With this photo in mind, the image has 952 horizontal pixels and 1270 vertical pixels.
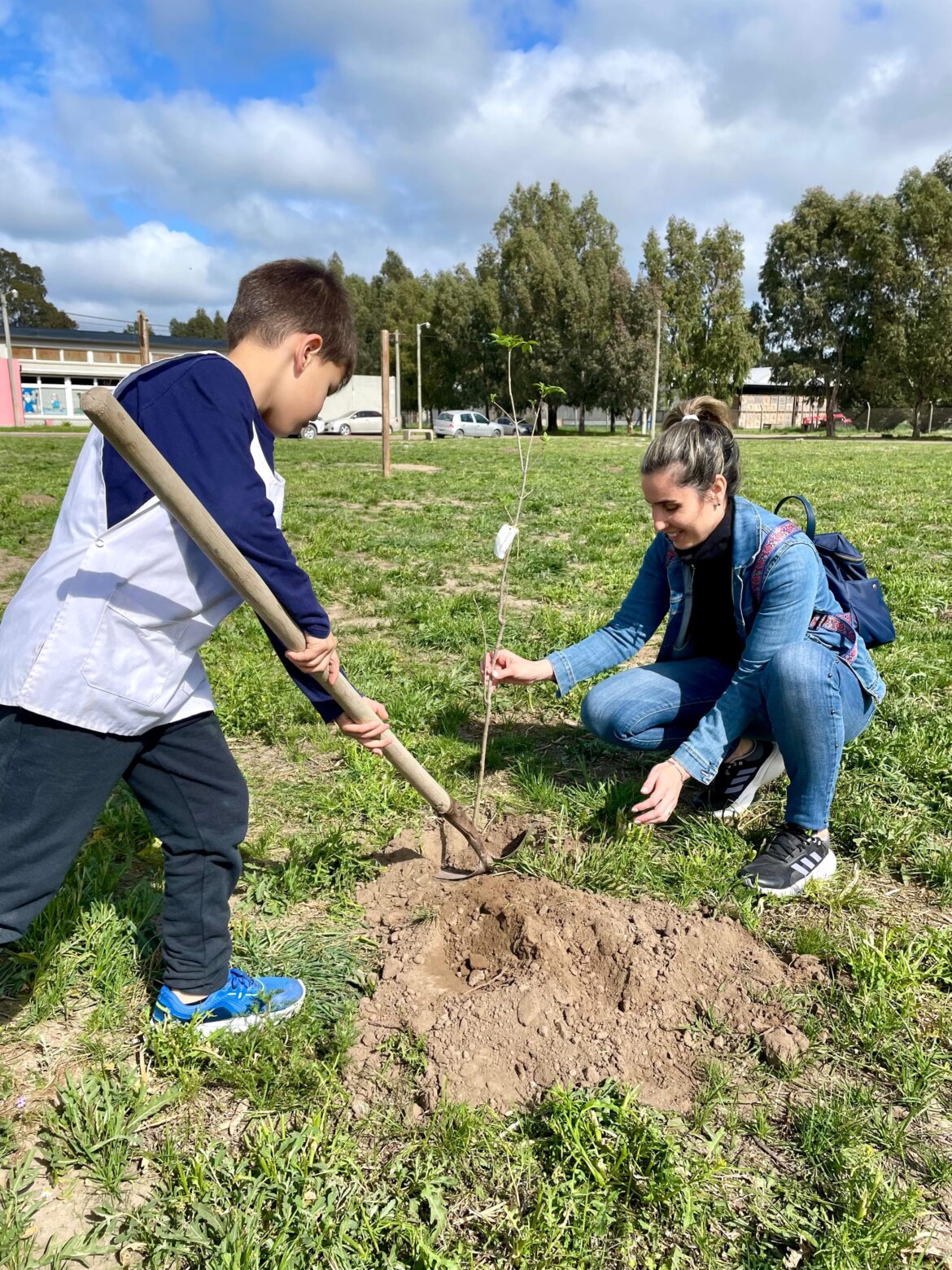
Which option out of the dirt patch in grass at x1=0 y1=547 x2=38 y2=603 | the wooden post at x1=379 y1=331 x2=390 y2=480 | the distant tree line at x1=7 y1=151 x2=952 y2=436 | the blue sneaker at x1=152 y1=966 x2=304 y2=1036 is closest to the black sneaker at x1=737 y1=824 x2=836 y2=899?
the blue sneaker at x1=152 y1=966 x2=304 y2=1036

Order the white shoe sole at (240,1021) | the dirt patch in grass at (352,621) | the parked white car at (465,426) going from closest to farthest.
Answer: the white shoe sole at (240,1021)
the dirt patch in grass at (352,621)
the parked white car at (465,426)

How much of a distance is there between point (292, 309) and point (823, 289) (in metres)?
47.1

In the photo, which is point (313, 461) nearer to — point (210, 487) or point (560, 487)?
point (560, 487)

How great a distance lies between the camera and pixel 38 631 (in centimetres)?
171

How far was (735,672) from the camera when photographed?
116 inches

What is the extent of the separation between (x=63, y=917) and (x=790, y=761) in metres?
2.27

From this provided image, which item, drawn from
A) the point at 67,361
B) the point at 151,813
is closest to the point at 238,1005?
the point at 151,813

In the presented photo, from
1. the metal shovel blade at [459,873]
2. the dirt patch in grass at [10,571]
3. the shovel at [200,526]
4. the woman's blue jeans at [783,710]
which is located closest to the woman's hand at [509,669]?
the woman's blue jeans at [783,710]

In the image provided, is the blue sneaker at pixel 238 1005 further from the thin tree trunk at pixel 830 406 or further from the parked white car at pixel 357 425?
the thin tree trunk at pixel 830 406

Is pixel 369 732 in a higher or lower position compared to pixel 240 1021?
higher

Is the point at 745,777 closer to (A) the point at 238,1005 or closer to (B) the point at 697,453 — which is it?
(B) the point at 697,453

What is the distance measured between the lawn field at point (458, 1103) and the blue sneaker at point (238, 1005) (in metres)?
0.05

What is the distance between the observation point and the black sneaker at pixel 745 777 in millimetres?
3062

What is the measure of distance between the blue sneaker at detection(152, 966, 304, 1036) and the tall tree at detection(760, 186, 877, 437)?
45881mm
